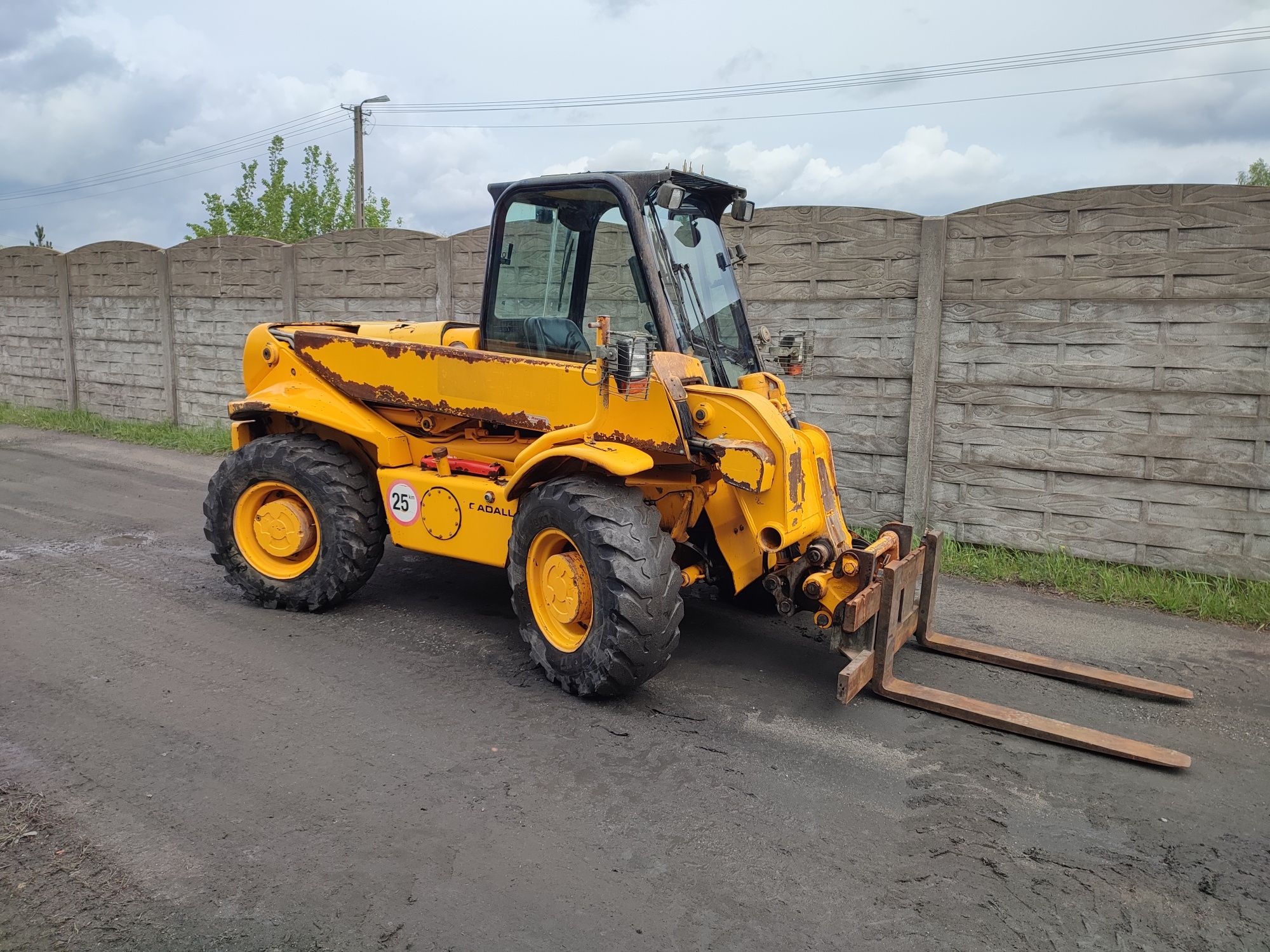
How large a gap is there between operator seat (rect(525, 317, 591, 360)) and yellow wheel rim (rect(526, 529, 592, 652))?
1.02 meters

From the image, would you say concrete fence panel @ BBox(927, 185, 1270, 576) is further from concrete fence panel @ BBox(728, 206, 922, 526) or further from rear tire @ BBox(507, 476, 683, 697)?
rear tire @ BBox(507, 476, 683, 697)

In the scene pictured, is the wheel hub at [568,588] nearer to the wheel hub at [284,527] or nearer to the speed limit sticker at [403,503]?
the speed limit sticker at [403,503]

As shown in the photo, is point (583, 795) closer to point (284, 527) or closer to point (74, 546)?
point (284, 527)

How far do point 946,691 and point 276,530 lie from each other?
402 centimetres

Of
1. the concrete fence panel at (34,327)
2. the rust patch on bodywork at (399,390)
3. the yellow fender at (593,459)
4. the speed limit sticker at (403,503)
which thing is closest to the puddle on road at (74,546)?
the rust patch on bodywork at (399,390)

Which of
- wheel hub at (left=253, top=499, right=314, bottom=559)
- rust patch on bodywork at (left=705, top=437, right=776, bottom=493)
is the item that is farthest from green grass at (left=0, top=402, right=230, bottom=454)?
rust patch on bodywork at (left=705, top=437, right=776, bottom=493)

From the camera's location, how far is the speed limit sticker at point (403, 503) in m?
5.55

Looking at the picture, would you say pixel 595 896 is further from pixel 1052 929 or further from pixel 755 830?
pixel 1052 929

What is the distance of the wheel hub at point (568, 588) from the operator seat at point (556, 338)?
111 cm

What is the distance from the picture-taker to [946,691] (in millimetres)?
4809

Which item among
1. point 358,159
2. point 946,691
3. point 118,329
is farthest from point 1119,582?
point 358,159

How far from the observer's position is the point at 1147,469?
662 centimetres

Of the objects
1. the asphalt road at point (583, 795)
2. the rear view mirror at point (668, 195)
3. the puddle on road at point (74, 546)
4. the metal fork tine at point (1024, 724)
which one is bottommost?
the asphalt road at point (583, 795)

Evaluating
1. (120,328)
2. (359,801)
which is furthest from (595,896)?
(120,328)
